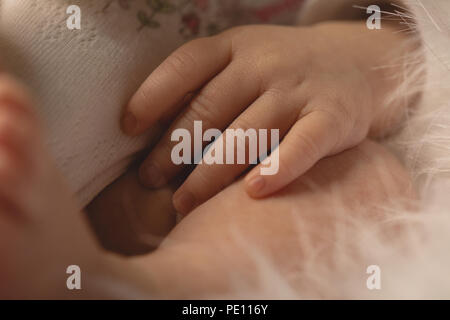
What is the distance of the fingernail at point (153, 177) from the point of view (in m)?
0.36

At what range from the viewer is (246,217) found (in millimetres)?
315

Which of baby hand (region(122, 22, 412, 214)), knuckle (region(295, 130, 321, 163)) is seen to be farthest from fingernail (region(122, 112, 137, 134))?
knuckle (region(295, 130, 321, 163))

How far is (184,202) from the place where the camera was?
35 centimetres

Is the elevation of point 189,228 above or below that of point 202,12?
below

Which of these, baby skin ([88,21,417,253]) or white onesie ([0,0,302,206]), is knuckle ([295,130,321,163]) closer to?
baby skin ([88,21,417,253])

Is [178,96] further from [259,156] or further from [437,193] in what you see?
[437,193]

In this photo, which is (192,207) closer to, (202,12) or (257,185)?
(257,185)

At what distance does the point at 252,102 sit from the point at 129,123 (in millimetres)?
94

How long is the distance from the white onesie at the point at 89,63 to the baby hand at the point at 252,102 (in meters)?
0.01

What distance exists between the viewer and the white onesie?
0.32 meters

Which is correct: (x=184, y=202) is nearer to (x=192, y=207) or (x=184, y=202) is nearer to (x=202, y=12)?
(x=192, y=207)

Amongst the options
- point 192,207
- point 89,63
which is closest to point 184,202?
point 192,207

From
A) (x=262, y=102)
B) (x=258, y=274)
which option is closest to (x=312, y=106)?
(x=262, y=102)
